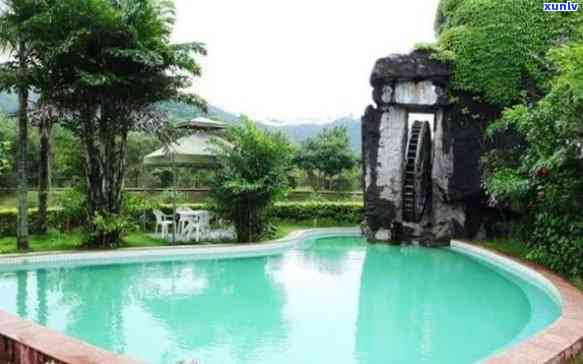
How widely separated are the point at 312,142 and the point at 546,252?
21.8 m

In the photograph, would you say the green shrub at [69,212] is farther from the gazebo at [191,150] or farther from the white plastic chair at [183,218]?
the white plastic chair at [183,218]

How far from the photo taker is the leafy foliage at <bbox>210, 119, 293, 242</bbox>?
37.2 ft

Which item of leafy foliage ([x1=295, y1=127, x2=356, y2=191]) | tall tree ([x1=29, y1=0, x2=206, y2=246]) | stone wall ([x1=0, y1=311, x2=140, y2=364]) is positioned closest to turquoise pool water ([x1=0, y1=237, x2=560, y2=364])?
stone wall ([x1=0, y1=311, x2=140, y2=364])

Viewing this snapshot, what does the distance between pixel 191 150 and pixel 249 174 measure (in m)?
1.45

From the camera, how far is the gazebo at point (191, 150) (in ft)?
36.6

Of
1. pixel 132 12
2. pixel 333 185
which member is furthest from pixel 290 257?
pixel 333 185

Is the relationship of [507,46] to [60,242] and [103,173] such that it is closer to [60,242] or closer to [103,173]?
[103,173]

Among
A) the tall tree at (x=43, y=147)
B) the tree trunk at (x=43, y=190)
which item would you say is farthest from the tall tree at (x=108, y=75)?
the tree trunk at (x=43, y=190)

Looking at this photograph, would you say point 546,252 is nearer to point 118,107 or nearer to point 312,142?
point 118,107

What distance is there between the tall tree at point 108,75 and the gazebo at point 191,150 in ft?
3.40

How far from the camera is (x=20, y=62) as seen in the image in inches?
364

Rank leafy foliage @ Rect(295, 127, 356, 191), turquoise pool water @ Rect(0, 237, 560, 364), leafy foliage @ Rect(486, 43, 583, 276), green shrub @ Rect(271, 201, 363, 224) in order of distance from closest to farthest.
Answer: turquoise pool water @ Rect(0, 237, 560, 364)
leafy foliage @ Rect(486, 43, 583, 276)
green shrub @ Rect(271, 201, 363, 224)
leafy foliage @ Rect(295, 127, 356, 191)

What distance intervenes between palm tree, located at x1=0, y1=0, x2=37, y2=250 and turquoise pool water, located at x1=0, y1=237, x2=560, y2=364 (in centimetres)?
157

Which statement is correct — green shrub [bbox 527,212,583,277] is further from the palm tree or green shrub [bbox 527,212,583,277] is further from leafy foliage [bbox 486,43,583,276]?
the palm tree
